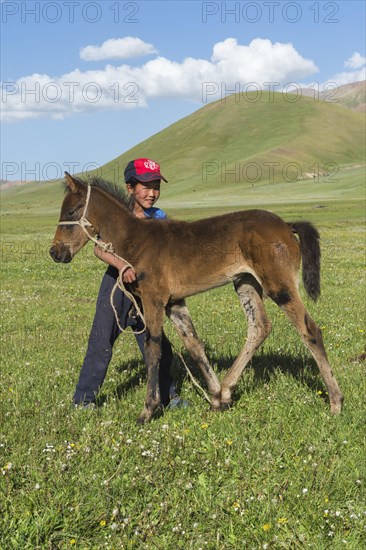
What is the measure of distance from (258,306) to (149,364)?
164 cm

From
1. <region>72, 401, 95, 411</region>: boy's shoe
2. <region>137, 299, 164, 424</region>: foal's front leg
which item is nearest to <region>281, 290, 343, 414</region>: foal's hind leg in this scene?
<region>137, 299, 164, 424</region>: foal's front leg

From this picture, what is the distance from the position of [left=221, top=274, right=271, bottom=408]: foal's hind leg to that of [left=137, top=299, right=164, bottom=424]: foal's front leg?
923 millimetres

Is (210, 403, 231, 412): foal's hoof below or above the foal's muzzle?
below

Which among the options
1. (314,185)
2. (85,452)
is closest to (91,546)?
(85,452)

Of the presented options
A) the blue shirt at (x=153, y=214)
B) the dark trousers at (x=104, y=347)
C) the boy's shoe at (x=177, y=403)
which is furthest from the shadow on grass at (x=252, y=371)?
the blue shirt at (x=153, y=214)

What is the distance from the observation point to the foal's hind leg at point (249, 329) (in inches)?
277

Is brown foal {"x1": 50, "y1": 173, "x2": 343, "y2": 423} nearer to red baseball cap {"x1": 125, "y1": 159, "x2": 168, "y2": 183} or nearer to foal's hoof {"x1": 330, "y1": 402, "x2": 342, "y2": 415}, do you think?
foal's hoof {"x1": 330, "y1": 402, "x2": 342, "y2": 415}

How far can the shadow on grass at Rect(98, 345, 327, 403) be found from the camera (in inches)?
302

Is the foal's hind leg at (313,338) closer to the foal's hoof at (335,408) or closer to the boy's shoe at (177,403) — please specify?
the foal's hoof at (335,408)

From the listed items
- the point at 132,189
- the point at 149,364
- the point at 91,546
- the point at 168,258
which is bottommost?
the point at 91,546

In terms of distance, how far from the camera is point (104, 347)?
7262mm

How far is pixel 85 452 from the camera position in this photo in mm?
5582

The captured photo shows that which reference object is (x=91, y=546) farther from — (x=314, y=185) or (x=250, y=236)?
(x=314, y=185)

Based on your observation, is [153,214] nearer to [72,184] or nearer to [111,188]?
[111,188]
